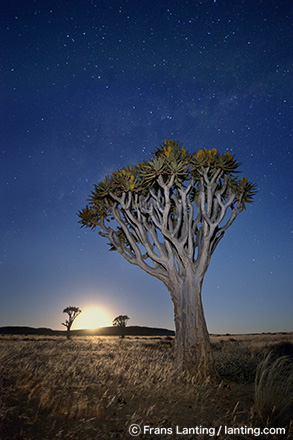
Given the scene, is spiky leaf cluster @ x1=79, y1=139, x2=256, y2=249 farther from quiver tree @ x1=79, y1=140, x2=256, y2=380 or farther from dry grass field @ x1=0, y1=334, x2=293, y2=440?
dry grass field @ x1=0, y1=334, x2=293, y2=440

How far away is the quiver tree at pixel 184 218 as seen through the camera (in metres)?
8.64

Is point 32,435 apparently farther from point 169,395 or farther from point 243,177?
point 243,177

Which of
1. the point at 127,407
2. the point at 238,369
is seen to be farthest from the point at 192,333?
the point at 127,407

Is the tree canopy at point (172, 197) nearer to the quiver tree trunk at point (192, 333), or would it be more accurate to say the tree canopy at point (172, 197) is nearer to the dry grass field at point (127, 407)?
the quiver tree trunk at point (192, 333)

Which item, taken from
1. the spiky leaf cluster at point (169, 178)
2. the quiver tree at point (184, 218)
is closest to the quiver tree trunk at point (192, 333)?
the quiver tree at point (184, 218)

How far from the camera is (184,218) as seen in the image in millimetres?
9867

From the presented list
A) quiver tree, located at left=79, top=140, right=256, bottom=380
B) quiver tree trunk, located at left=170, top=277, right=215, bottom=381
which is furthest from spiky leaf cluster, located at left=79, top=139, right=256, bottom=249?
quiver tree trunk, located at left=170, top=277, right=215, bottom=381

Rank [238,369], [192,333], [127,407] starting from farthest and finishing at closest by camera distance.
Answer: [192,333] → [238,369] → [127,407]

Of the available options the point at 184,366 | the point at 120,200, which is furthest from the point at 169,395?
the point at 120,200

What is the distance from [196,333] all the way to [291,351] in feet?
33.1

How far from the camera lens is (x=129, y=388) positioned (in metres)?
6.19

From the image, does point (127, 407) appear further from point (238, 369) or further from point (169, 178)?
point (169, 178)

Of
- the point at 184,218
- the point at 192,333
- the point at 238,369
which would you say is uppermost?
the point at 184,218

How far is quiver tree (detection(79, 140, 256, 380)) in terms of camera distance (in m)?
8.64
